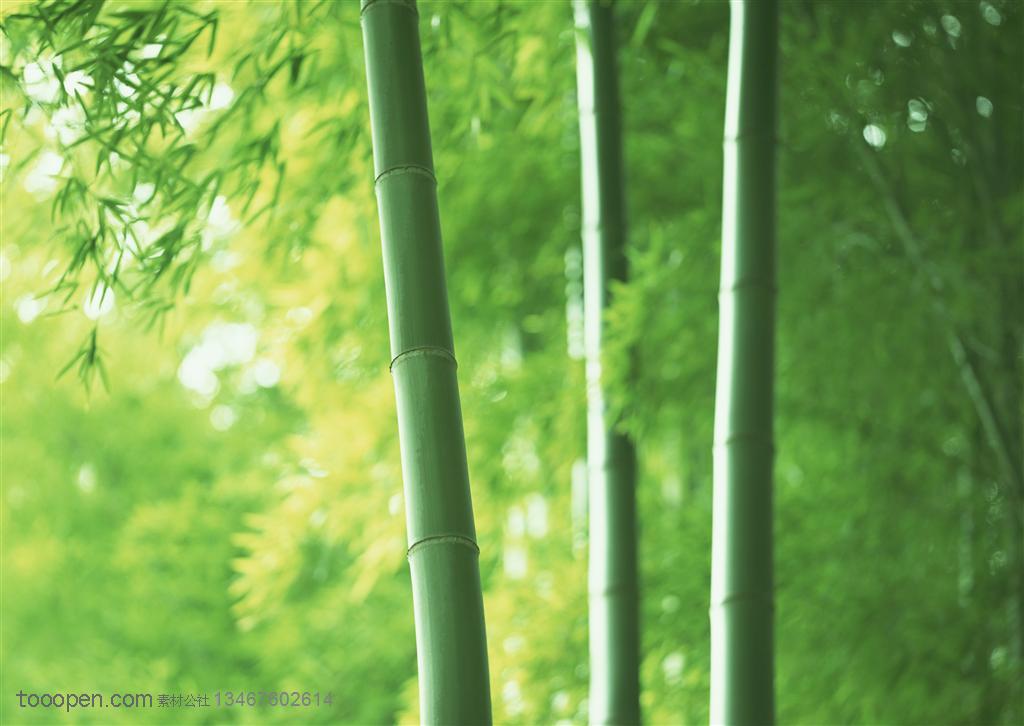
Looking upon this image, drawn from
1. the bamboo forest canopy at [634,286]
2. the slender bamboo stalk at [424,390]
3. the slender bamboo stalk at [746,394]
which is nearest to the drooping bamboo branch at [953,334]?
the bamboo forest canopy at [634,286]

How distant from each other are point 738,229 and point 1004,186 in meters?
1.57

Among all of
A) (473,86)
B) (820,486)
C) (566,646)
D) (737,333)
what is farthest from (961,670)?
(473,86)

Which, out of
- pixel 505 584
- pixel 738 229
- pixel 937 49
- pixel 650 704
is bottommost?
pixel 650 704

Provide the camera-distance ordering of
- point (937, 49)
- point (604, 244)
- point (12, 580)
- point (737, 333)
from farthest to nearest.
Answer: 1. point (12, 580)
2. point (937, 49)
3. point (604, 244)
4. point (737, 333)

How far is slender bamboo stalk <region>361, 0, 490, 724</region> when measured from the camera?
59.6 inches

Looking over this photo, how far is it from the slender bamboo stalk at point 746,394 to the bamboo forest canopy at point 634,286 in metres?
0.41

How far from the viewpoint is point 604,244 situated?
9.20 ft

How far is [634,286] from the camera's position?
9.29 feet

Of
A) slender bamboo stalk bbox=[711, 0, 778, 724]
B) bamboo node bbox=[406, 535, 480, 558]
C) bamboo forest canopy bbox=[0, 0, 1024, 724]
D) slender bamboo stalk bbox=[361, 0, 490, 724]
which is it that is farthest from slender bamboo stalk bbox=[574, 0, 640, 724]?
bamboo node bbox=[406, 535, 480, 558]

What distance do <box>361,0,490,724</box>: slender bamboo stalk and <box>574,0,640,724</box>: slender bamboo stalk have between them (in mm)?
957

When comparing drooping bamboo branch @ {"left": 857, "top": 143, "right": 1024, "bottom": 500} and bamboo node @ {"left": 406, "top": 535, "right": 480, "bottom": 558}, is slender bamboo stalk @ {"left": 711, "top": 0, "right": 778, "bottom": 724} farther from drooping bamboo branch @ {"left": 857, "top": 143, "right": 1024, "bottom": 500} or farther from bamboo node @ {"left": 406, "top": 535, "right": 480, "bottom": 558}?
drooping bamboo branch @ {"left": 857, "top": 143, "right": 1024, "bottom": 500}

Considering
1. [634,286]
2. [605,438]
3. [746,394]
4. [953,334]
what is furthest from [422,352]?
[953,334]

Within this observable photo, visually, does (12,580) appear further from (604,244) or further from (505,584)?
(604,244)

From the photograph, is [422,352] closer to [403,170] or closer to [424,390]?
[424,390]
